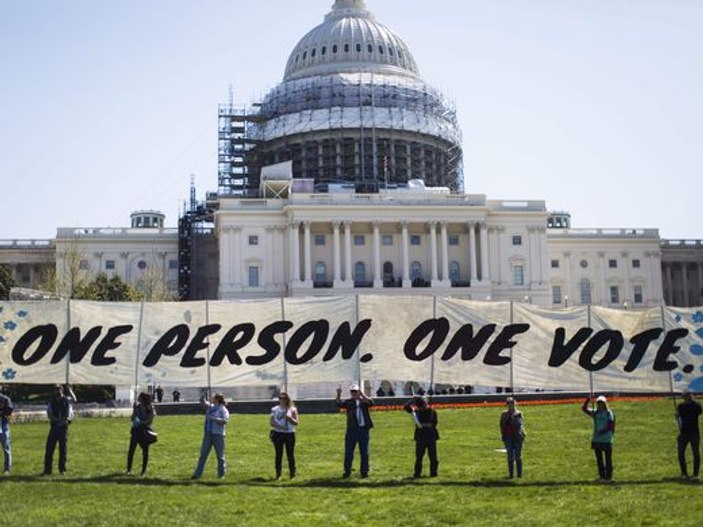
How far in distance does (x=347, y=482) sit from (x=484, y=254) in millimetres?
76641

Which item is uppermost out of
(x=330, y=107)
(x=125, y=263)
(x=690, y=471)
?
(x=330, y=107)

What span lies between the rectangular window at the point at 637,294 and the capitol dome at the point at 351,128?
2289cm

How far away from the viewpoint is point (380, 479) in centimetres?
2122

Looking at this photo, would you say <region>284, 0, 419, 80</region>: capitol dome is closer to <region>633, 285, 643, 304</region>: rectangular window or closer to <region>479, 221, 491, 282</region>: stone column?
<region>479, 221, 491, 282</region>: stone column

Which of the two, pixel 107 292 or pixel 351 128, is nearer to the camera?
pixel 107 292

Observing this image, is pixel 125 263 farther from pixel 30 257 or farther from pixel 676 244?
pixel 676 244

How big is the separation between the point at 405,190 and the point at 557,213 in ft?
144

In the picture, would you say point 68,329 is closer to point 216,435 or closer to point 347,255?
point 216,435

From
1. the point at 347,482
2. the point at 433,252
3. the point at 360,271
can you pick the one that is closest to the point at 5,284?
the point at 360,271

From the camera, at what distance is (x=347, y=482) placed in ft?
68.3

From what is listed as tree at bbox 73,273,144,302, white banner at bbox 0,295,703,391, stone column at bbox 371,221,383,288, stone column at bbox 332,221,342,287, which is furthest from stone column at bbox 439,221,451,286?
white banner at bbox 0,295,703,391

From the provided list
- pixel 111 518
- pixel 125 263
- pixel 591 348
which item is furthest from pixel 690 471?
pixel 125 263

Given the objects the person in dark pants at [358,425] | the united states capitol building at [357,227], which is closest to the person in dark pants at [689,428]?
the person in dark pants at [358,425]

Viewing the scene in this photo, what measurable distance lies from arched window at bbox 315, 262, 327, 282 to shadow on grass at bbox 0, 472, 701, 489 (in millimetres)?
74697
